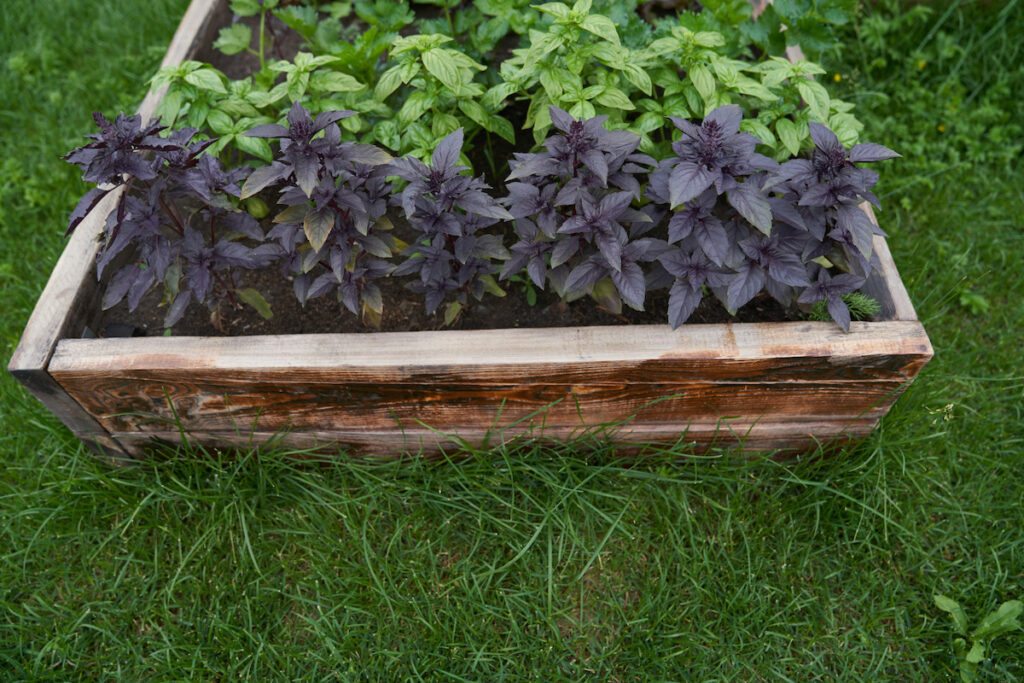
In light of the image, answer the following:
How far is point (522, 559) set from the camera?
7.00ft

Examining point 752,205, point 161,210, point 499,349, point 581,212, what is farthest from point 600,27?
point 161,210

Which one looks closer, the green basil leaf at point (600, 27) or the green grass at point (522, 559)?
the green basil leaf at point (600, 27)

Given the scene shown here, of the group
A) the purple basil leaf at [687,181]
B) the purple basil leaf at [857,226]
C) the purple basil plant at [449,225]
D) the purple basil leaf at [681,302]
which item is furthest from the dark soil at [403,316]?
the purple basil leaf at [687,181]

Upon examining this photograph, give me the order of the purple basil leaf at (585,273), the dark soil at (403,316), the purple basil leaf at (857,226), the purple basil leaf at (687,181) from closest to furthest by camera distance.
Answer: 1. the purple basil leaf at (687,181)
2. the purple basil leaf at (857,226)
3. the purple basil leaf at (585,273)
4. the dark soil at (403,316)

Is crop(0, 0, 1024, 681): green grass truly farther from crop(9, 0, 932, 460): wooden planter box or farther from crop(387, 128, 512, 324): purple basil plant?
crop(387, 128, 512, 324): purple basil plant

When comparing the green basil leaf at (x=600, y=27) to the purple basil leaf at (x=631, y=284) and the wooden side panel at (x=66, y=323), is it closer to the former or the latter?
the purple basil leaf at (x=631, y=284)

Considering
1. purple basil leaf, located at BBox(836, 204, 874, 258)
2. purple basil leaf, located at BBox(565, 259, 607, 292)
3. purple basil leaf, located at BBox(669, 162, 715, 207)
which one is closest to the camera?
purple basil leaf, located at BBox(669, 162, 715, 207)

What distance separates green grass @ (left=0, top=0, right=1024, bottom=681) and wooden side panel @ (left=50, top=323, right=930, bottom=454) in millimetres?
214

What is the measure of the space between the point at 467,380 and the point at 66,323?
43.2 inches

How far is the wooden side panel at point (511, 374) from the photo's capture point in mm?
1901

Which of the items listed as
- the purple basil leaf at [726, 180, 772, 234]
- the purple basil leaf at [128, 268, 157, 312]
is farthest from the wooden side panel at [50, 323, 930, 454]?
the purple basil leaf at [726, 180, 772, 234]

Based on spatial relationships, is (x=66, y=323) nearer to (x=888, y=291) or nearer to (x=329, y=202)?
(x=329, y=202)

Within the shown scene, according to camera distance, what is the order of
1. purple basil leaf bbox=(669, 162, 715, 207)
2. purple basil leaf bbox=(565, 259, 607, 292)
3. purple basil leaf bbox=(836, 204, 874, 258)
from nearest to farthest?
purple basil leaf bbox=(669, 162, 715, 207)
purple basil leaf bbox=(836, 204, 874, 258)
purple basil leaf bbox=(565, 259, 607, 292)

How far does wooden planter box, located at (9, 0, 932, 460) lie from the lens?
191 cm
